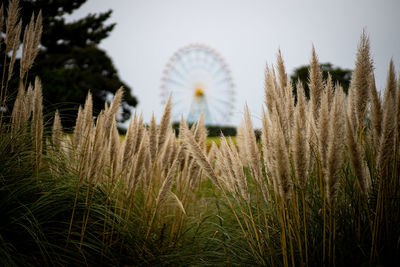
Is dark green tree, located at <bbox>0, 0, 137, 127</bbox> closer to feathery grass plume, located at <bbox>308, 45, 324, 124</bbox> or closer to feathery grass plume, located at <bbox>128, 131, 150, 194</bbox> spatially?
feathery grass plume, located at <bbox>128, 131, 150, 194</bbox>

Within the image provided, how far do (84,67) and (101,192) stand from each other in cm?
1798

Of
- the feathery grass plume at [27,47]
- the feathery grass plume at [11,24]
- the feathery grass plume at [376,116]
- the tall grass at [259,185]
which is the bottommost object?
the tall grass at [259,185]

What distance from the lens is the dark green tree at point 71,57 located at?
11977 mm

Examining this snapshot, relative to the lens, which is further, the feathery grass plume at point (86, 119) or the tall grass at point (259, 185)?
the feathery grass plume at point (86, 119)

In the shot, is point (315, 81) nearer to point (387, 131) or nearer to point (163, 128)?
point (387, 131)

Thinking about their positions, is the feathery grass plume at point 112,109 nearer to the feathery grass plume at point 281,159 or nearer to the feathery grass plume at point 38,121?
the feathery grass plume at point 38,121

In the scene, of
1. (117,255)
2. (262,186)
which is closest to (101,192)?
(117,255)

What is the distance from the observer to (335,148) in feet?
3.59

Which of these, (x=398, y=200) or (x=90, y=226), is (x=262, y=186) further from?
(x=90, y=226)

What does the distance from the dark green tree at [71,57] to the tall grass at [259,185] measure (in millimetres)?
8042

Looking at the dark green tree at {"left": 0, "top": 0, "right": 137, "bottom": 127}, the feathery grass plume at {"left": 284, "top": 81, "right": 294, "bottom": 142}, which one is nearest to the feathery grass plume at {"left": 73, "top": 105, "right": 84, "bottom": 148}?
the feathery grass plume at {"left": 284, "top": 81, "right": 294, "bottom": 142}

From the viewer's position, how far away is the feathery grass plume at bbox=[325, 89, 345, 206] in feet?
3.60

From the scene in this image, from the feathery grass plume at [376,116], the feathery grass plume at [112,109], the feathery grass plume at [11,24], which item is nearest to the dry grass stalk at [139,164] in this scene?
the feathery grass plume at [112,109]

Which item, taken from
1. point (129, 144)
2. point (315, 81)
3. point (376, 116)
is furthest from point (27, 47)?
point (376, 116)
